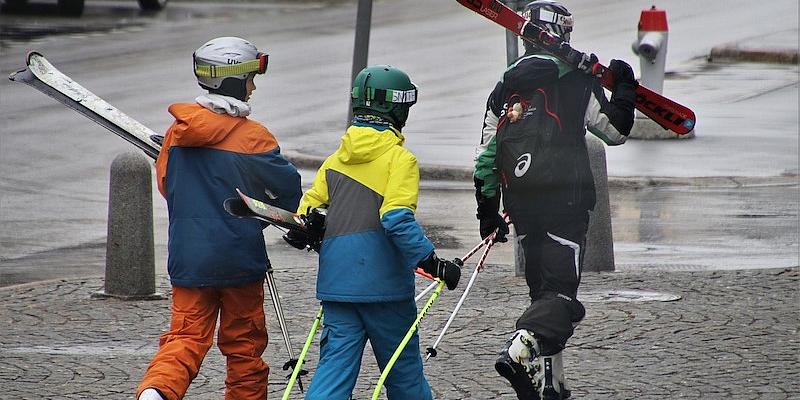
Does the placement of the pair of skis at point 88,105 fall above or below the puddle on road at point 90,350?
above

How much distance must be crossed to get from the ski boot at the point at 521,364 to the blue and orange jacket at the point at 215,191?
1.13 m

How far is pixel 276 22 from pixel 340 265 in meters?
24.8

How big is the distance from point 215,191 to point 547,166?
1.47 m

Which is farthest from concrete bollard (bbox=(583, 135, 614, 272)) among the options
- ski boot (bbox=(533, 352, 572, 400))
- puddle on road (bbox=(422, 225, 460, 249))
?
ski boot (bbox=(533, 352, 572, 400))

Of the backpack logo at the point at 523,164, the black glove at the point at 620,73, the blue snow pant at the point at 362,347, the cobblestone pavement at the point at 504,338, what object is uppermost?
the black glove at the point at 620,73

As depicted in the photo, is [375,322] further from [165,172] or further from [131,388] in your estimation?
[131,388]

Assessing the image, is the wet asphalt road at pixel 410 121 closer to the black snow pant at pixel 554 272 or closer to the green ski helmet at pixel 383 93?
the black snow pant at pixel 554 272

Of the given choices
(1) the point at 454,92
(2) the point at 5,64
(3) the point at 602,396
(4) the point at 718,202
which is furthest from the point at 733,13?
(3) the point at 602,396

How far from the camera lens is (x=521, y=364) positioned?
6.60 meters

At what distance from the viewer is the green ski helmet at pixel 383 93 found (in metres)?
6.20

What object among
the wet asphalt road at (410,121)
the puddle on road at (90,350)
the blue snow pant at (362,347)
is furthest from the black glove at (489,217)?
the wet asphalt road at (410,121)

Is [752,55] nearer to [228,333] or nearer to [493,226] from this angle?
[493,226]

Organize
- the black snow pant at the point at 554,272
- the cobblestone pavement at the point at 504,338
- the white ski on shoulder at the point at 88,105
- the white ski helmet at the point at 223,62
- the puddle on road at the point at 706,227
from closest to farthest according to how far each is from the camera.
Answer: the white ski helmet at the point at 223,62 → the black snow pant at the point at 554,272 → the white ski on shoulder at the point at 88,105 → the cobblestone pavement at the point at 504,338 → the puddle on road at the point at 706,227

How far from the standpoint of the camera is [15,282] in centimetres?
1052
